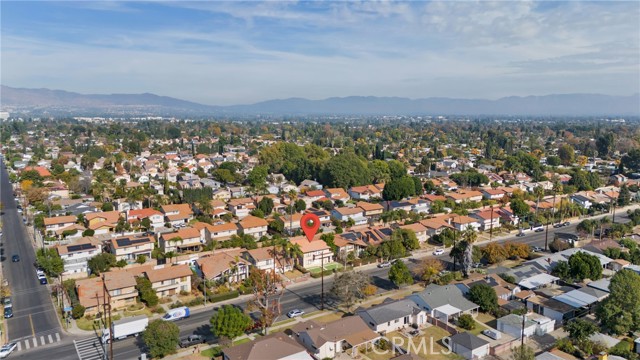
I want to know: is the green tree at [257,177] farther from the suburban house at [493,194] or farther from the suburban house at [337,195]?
the suburban house at [493,194]

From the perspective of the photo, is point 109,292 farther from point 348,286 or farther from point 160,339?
point 348,286

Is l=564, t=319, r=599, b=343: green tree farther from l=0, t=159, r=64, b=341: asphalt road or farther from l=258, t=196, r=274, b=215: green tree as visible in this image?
l=258, t=196, r=274, b=215: green tree

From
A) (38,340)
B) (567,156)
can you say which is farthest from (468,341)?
(567,156)

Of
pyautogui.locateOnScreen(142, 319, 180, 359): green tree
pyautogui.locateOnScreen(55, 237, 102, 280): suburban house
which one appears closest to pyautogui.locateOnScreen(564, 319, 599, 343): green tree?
pyautogui.locateOnScreen(142, 319, 180, 359): green tree

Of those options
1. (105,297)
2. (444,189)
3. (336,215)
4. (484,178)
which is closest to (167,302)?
(105,297)

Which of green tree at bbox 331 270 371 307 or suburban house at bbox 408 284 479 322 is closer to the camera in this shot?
suburban house at bbox 408 284 479 322

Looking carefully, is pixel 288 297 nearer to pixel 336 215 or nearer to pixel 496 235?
pixel 336 215
